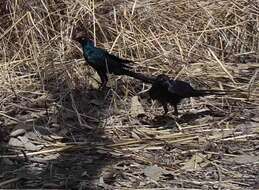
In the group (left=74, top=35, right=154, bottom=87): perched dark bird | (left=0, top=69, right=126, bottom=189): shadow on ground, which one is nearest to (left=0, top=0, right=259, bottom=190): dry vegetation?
(left=0, top=69, right=126, bottom=189): shadow on ground

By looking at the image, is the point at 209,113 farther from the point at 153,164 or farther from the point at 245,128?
the point at 153,164

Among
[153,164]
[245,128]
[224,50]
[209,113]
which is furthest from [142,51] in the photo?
[153,164]

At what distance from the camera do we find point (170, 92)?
3.66 meters

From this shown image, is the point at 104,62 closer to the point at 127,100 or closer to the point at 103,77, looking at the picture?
the point at 103,77

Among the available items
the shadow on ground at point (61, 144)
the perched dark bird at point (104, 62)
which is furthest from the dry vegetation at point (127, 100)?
the perched dark bird at point (104, 62)

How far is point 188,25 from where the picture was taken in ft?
A: 16.8

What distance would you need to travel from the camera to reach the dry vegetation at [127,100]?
10.0 feet

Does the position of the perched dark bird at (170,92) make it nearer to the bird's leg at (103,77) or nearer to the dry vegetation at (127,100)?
the dry vegetation at (127,100)

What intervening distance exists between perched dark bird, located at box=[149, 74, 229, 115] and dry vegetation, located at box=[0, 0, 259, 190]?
137 millimetres

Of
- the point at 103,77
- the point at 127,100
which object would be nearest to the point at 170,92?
the point at 127,100

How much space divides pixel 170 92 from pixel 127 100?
→ 518mm

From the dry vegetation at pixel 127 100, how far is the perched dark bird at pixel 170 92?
0.45ft

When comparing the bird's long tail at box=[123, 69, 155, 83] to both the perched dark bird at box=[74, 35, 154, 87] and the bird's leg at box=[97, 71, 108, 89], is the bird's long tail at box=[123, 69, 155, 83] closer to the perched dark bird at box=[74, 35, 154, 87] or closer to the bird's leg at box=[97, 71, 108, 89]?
the perched dark bird at box=[74, 35, 154, 87]

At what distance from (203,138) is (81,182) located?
86 cm
